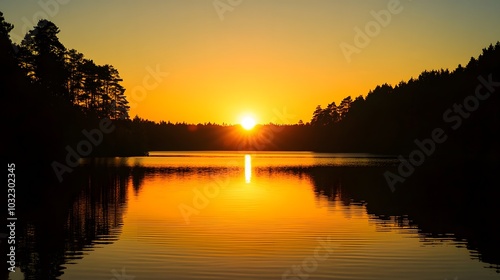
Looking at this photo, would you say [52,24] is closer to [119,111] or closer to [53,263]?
[119,111]

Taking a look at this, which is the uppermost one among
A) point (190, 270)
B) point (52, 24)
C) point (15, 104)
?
point (52, 24)

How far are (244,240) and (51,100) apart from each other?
208ft

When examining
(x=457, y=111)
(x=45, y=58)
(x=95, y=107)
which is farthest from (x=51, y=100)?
(x=457, y=111)

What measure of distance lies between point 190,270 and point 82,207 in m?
21.5

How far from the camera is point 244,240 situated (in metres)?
28.4

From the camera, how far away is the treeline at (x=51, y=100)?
2515 inches

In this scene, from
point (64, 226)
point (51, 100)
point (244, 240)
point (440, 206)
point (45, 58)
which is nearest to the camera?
point (244, 240)

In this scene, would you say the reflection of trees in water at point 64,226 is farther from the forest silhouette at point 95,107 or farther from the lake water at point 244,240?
the forest silhouette at point 95,107

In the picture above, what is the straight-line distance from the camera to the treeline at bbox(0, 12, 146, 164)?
63.9 m

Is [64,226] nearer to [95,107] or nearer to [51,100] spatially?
[51,100]

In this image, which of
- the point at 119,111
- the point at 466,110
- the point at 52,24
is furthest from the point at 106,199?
the point at 119,111

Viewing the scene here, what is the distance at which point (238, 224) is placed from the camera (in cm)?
3394

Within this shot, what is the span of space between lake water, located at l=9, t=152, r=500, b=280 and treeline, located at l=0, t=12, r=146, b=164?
793 inches

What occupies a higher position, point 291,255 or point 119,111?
point 119,111
